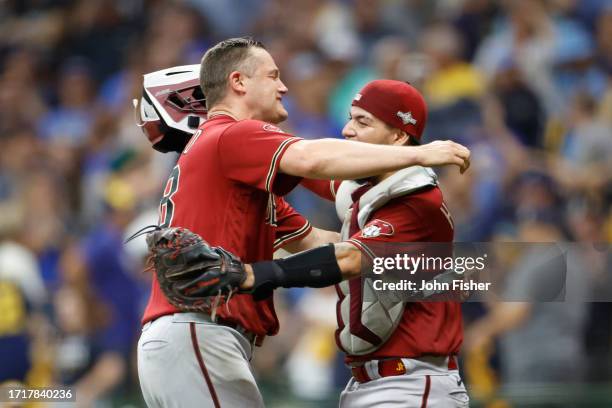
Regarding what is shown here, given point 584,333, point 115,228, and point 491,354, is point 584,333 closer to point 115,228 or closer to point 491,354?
point 491,354

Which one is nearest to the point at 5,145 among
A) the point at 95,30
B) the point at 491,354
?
the point at 95,30

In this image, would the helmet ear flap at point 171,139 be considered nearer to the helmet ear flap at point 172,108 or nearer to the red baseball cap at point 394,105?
the helmet ear flap at point 172,108

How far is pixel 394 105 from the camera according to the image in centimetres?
443

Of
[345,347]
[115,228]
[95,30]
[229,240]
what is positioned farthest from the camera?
[95,30]

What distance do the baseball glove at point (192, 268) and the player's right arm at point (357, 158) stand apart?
0.40 m

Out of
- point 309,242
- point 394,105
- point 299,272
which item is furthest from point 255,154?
point 309,242

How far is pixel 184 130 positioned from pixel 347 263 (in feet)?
3.38

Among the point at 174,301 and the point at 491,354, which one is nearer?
the point at 174,301

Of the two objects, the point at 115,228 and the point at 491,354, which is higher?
the point at 115,228

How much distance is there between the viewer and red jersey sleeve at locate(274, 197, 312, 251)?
4.82 m

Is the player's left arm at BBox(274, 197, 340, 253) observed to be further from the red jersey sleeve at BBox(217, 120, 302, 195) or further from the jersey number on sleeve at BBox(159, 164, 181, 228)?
the red jersey sleeve at BBox(217, 120, 302, 195)

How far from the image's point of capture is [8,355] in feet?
23.5

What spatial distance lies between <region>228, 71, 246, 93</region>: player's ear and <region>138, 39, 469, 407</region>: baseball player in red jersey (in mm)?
Result: 118

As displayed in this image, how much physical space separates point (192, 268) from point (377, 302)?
0.82 m
